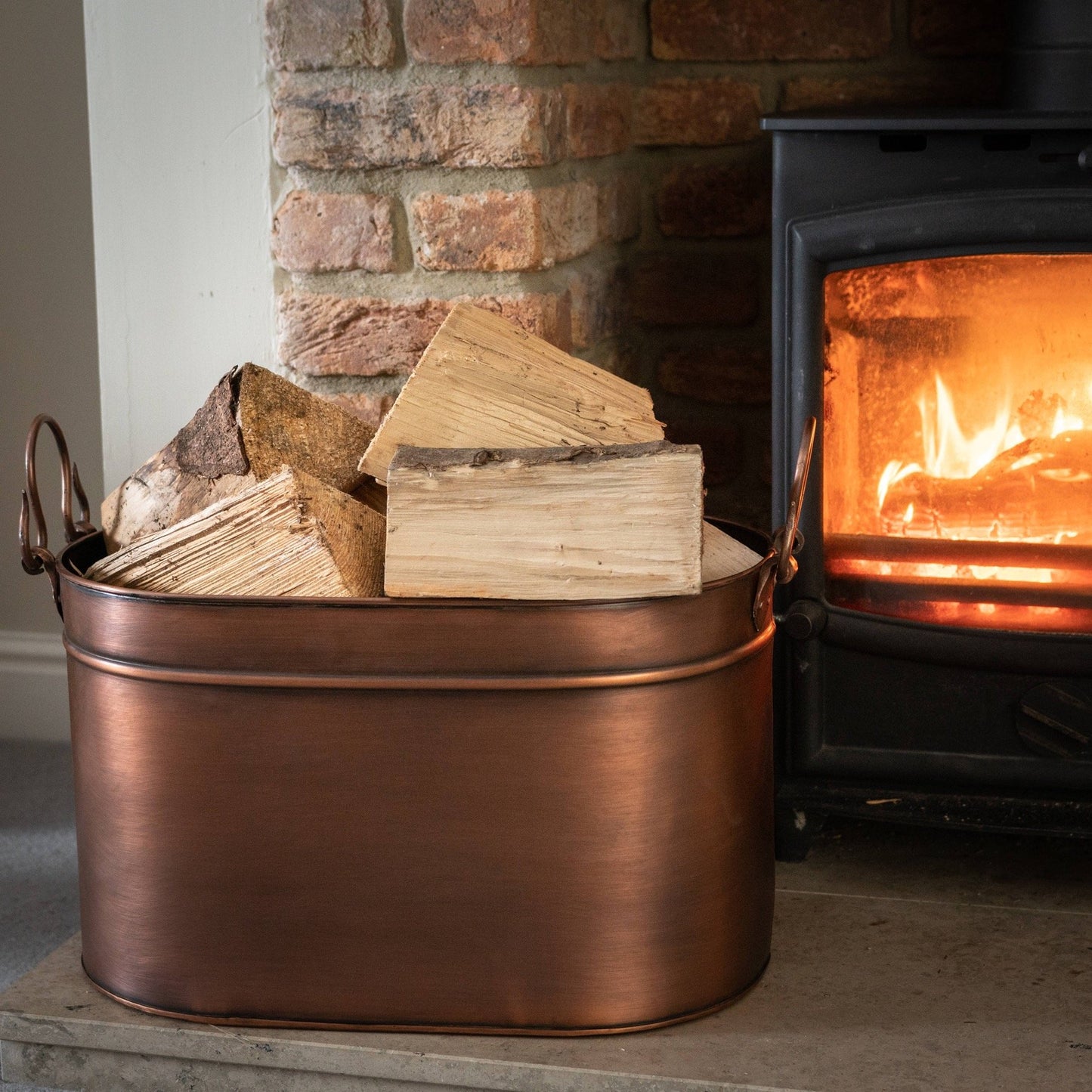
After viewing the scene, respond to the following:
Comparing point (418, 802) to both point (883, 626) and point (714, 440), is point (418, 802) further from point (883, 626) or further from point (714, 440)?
point (714, 440)

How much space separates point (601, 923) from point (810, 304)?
25.6 inches

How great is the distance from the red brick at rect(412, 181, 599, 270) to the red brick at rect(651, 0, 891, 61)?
370 mm

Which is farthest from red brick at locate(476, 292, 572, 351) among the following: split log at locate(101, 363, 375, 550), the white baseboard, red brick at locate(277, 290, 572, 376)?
the white baseboard

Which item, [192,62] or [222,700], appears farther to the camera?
[192,62]

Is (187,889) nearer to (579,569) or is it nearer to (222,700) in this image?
(222,700)

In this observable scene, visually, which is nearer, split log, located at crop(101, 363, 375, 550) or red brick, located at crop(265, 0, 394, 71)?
split log, located at crop(101, 363, 375, 550)

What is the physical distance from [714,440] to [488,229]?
49cm

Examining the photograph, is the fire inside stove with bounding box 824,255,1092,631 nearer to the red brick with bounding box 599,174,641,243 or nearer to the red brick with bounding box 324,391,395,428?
the red brick with bounding box 599,174,641,243

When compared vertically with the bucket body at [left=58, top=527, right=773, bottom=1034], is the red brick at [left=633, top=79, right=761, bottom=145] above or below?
above

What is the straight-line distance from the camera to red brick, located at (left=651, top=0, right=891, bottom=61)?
1729 millimetres

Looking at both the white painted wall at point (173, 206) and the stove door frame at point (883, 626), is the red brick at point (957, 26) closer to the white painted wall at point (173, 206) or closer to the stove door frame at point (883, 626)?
the stove door frame at point (883, 626)

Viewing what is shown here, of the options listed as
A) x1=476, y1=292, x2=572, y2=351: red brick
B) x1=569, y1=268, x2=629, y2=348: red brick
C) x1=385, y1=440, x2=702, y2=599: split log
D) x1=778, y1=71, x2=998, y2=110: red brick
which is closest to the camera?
x1=385, y1=440, x2=702, y2=599: split log

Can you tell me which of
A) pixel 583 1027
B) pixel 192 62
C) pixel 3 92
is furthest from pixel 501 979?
pixel 3 92

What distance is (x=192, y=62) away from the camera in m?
1.55
